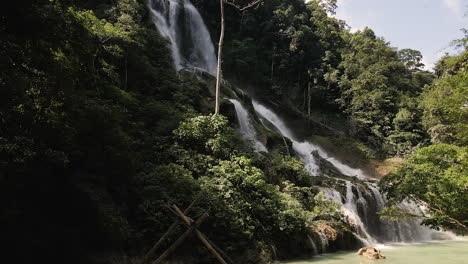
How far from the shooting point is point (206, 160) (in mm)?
12211

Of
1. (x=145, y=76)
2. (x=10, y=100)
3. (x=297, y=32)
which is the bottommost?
(x=10, y=100)

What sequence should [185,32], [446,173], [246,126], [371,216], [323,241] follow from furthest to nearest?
1. [185,32]
2. [246,126]
3. [371,216]
4. [323,241]
5. [446,173]

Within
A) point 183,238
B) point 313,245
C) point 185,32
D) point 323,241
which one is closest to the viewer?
point 183,238

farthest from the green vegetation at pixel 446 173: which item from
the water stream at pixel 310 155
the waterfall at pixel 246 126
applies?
the waterfall at pixel 246 126

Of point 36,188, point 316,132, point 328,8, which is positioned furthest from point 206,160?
point 328,8

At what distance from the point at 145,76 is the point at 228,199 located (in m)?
8.99

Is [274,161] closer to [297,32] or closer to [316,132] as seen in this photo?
[316,132]

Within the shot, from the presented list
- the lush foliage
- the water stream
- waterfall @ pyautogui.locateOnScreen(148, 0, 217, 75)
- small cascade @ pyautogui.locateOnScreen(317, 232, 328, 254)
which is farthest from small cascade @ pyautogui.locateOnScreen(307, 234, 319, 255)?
waterfall @ pyautogui.locateOnScreen(148, 0, 217, 75)

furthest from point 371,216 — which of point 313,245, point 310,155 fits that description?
point 310,155

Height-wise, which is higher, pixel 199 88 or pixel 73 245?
pixel 199 88

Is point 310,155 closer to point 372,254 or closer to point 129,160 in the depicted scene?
point 372,254

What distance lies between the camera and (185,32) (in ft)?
88.9

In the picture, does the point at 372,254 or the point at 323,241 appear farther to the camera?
the point at 323,241

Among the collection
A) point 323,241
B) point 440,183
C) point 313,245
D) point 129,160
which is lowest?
point 313,245
